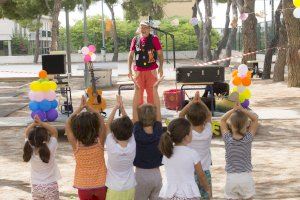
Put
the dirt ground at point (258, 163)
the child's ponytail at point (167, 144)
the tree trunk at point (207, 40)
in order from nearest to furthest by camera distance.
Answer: the child's ponytail at point (167, 144), the dirt ground at point (258, 163), the tree trunk at point (207, 40)

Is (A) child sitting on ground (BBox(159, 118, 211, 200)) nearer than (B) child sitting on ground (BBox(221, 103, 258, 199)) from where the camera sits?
Yes

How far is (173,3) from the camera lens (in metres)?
95.9

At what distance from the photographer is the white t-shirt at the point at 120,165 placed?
5496mm

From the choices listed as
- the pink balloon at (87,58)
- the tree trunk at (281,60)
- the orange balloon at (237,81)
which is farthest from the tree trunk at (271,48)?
the orange balloon at (237,81)

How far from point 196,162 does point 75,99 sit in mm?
15400

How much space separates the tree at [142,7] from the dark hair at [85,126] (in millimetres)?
56627

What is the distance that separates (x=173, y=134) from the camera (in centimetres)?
523

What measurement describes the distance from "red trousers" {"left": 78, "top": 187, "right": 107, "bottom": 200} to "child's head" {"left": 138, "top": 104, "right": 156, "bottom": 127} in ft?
2.28

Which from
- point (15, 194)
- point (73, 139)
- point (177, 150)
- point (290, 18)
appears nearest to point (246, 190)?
point (177, 150)

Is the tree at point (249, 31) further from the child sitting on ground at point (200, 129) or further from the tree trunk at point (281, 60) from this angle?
the child sitting on ground at point (200, 129)

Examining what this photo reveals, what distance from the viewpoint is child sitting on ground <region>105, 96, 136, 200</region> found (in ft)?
18.0

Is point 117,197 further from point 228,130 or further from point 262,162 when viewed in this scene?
point 262,162

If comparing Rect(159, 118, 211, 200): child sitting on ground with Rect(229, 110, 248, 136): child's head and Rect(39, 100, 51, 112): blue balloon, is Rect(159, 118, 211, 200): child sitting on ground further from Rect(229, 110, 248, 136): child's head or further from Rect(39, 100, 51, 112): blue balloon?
Rect(39, 100, 51, 112): blue balloon

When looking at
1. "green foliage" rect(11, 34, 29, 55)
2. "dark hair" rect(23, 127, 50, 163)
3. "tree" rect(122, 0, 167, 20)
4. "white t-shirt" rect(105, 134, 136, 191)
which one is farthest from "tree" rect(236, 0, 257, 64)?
"green foliage" rect(11, 34, 29, 55)
